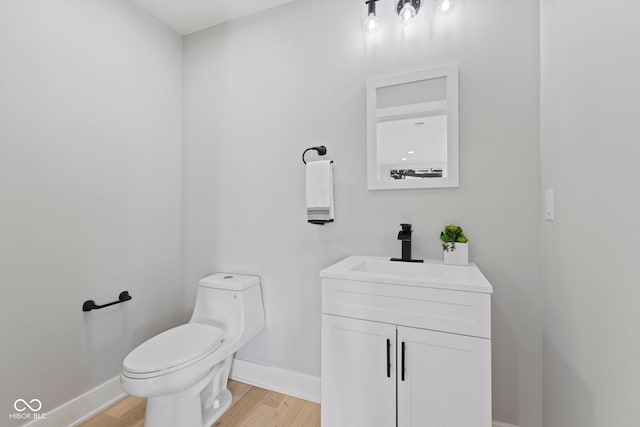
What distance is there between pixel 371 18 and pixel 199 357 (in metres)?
2.05

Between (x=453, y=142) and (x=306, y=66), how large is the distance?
3.40 ft

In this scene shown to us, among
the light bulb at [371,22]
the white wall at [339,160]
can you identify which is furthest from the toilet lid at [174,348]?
the light bulb at [371,22]

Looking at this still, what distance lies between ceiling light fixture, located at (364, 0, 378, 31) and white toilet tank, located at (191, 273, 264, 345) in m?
1.71

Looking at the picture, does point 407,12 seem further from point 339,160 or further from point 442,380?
point 442,380

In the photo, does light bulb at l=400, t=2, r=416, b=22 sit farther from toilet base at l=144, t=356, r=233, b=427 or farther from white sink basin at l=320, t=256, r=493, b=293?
toilet base at l=144, t=356, r=233, b=427

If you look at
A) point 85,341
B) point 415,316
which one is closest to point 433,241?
point 415,316

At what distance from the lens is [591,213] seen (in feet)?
2.84

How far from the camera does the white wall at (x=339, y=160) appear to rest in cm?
135

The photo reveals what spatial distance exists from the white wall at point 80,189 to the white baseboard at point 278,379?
696 mm

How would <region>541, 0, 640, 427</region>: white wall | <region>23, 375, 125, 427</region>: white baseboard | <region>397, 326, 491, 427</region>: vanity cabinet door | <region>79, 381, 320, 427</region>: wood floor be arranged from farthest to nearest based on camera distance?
<region>79, 381, 320, 427</region>: wood floor < <region>23, 375, 125, 427</region>: white baseboard < <region>397, 326, 491, 427</region>: vanity cabinet door < <region>541, 0, 640, 427</region>: white wall

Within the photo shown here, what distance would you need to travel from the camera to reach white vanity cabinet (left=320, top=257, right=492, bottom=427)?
1.02 m

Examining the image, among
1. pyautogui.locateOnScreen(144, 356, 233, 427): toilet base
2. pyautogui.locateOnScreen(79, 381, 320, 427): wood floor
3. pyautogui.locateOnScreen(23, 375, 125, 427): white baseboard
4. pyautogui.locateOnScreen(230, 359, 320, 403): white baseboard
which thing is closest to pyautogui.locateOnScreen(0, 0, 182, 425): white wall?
pyautogui.locateOnScreen(23, 375, 125, 427): white baseboard

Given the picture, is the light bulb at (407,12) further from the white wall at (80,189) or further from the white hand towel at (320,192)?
the white wall at (80,189)

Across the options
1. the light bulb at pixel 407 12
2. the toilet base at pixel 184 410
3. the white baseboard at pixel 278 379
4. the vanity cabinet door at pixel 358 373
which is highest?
the light bulb at pixel 407 12
